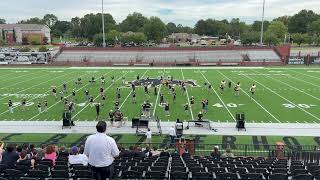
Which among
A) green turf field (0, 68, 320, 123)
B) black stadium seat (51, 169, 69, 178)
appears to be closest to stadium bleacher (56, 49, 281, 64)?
green turf field (0, 68, 320, 123)

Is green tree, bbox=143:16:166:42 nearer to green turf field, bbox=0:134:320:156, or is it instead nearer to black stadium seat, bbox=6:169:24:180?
green turf field, bbox=0:134:320:156

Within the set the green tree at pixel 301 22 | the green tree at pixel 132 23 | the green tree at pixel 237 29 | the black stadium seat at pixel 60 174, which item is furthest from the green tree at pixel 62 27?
the black stadium seat at pixel 60 174

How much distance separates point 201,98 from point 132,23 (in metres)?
127

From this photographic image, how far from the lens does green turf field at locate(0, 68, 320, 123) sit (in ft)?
85.6

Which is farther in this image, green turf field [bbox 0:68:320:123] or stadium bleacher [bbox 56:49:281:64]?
stadium bleacher [bbox 56:49:281:64]

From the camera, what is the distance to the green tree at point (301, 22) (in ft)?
439

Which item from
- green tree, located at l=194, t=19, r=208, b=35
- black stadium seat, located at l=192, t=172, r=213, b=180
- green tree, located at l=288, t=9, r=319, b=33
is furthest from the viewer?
green tree, located at l=194, t=19, r=208, b=35

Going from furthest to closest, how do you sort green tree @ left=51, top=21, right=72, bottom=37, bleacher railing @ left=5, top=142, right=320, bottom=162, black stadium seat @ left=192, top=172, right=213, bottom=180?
green tree @ left=51, top=21, right=72, bottom=37
bleacher railing @ left=5, top=142, right=320, bottom=162
black stadium seat @ left=192, top=172, right=213, bottom=180

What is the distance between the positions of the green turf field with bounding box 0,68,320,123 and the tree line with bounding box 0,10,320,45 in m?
55.4

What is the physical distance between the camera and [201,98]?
1283 inches

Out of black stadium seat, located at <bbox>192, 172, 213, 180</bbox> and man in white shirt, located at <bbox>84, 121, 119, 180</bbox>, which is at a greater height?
man in white shirt, located at <bbox>84, 121, 119, 180</bbox>

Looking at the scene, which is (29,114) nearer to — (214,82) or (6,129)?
(6,129)

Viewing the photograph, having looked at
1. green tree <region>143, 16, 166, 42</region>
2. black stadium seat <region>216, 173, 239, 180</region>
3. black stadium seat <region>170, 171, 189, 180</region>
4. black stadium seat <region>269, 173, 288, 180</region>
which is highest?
green tree <region>143, 16, 166, 42</region>

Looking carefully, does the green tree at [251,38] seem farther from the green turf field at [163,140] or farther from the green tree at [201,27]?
the green turf field at [163,140]
